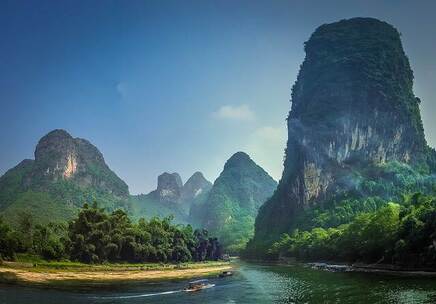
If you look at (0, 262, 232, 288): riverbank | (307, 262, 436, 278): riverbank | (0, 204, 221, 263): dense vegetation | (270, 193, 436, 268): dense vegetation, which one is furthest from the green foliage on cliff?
(0, 262, 232, 288): riverbank

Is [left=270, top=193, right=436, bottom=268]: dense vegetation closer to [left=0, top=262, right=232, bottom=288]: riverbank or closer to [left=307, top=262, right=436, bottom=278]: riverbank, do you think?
[left=307, top=262, right=436, bottom=278]: riverbank

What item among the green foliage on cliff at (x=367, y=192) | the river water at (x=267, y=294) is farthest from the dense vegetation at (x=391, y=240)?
the green foliage on cliff at (x=367, y=192)

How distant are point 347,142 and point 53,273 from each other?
15711 cm

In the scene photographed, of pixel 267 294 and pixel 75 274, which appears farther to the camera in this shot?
pixel 75 274

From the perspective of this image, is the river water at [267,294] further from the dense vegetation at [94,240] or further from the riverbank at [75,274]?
the dense vegetation at [94,240]

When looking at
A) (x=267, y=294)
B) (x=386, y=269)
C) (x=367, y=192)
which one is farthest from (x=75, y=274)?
(x=367, y=192)

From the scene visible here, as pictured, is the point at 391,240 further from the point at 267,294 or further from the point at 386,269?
the point at 267,294

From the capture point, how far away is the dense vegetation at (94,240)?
7888 cm

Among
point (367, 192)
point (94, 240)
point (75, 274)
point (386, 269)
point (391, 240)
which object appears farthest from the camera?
point (367, 192)

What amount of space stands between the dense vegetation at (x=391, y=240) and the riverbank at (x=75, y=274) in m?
35.0

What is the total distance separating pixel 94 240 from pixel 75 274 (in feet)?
66.1

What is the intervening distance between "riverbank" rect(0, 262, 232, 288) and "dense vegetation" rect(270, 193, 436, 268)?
115ft

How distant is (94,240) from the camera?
8906cm

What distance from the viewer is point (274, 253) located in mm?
158000
